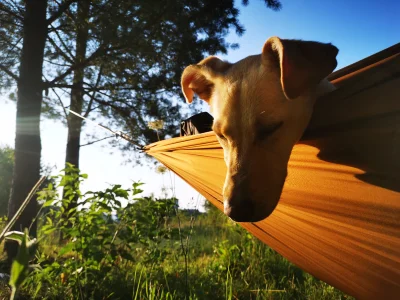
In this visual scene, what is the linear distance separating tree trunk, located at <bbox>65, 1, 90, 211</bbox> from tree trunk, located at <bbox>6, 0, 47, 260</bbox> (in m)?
0.50

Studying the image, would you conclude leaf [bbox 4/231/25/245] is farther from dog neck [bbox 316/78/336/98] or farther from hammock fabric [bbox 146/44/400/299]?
dog neck [bbox 316/78/336/98]

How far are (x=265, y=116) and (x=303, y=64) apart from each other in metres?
0.21

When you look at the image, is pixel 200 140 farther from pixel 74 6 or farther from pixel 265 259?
pixel 74 6

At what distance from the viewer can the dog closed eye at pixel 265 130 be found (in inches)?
49.0

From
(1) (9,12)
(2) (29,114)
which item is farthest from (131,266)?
(1) (9,12)

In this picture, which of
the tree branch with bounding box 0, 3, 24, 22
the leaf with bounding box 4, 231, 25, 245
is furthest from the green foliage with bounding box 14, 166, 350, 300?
the tree branch with bounding box 0, 3, 24, 22

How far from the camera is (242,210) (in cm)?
112

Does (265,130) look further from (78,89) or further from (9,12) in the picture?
(9,12)

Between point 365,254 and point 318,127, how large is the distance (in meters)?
0.69

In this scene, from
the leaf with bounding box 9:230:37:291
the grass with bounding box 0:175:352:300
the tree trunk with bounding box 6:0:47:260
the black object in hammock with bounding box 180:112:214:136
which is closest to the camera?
the leaf with bounding box 9:230:37:291

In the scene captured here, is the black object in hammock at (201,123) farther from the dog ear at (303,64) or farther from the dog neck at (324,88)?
the dog ear at (303,64)

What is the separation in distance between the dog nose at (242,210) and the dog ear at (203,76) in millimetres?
694

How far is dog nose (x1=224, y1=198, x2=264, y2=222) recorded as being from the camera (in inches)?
43.8

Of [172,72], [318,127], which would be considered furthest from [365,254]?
[172,72]
